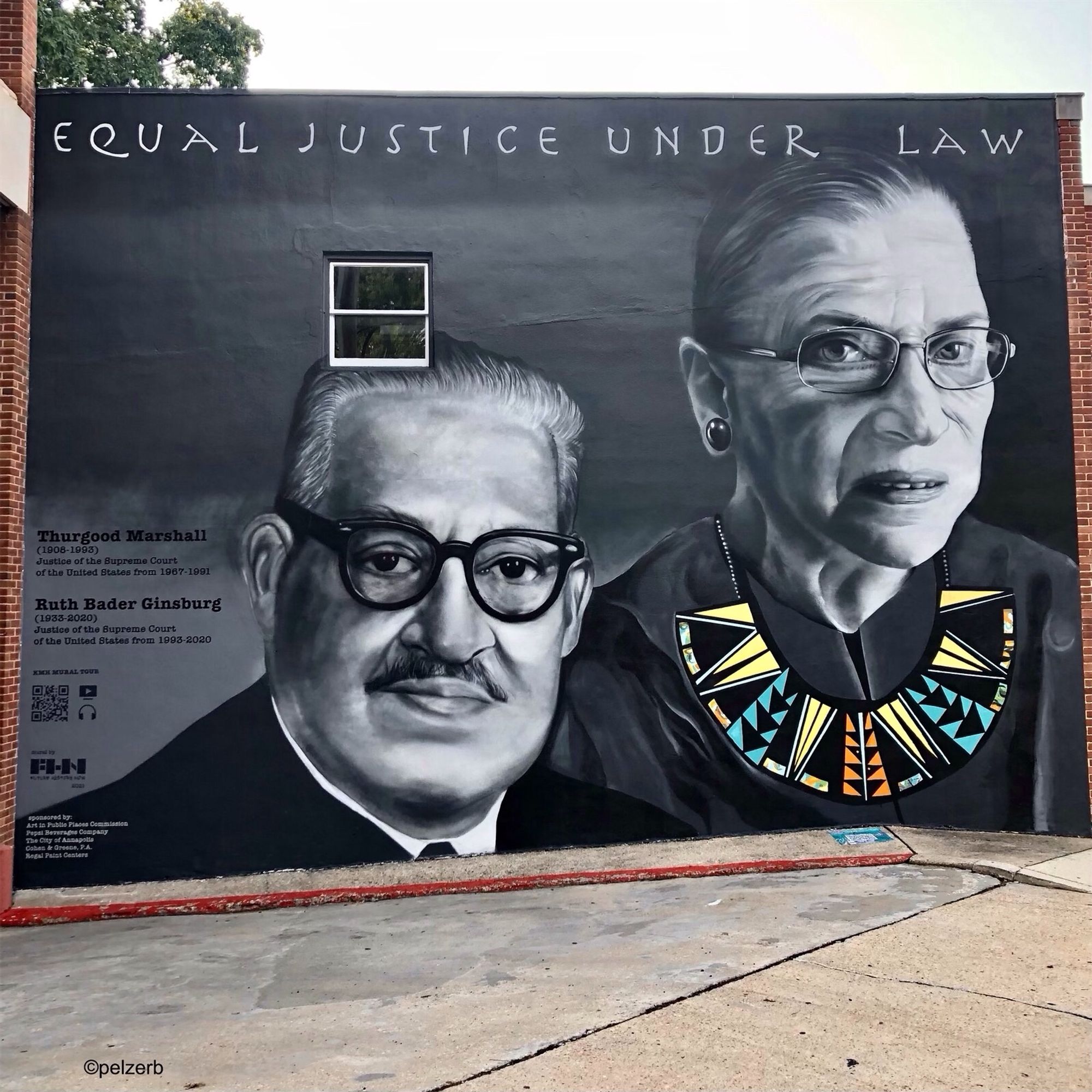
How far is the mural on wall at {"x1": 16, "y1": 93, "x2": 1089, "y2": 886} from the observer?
961cm

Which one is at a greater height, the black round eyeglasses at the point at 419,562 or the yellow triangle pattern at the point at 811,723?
Answer: the black round eyeglasses at the point at 419,562

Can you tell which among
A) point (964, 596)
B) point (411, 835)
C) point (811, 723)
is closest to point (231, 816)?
point (411, 835)

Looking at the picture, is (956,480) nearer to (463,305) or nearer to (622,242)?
(622,242)

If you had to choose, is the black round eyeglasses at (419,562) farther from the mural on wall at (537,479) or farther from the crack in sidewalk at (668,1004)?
the crack in sidewalk at (668,1004)

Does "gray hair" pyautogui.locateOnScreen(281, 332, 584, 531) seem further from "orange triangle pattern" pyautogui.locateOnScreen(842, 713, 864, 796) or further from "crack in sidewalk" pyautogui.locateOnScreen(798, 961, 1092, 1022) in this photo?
"crack in sidewalk" pyautogui.locateOnScreen(798, 961, 1092, 1022)

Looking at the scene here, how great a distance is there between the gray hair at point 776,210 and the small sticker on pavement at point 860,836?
4.77m

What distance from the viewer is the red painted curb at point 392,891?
29.2 feet

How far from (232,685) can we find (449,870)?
8.57 ft

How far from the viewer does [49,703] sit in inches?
375

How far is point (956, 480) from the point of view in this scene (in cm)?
1008

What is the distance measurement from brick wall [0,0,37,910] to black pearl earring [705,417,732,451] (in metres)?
6.46

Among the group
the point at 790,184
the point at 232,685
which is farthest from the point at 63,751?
the point at 790,184

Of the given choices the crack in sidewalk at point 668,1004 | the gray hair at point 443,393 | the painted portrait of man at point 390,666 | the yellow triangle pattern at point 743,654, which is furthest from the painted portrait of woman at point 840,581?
the crack in sidewalk at point 668,1004

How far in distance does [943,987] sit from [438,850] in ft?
15.9
